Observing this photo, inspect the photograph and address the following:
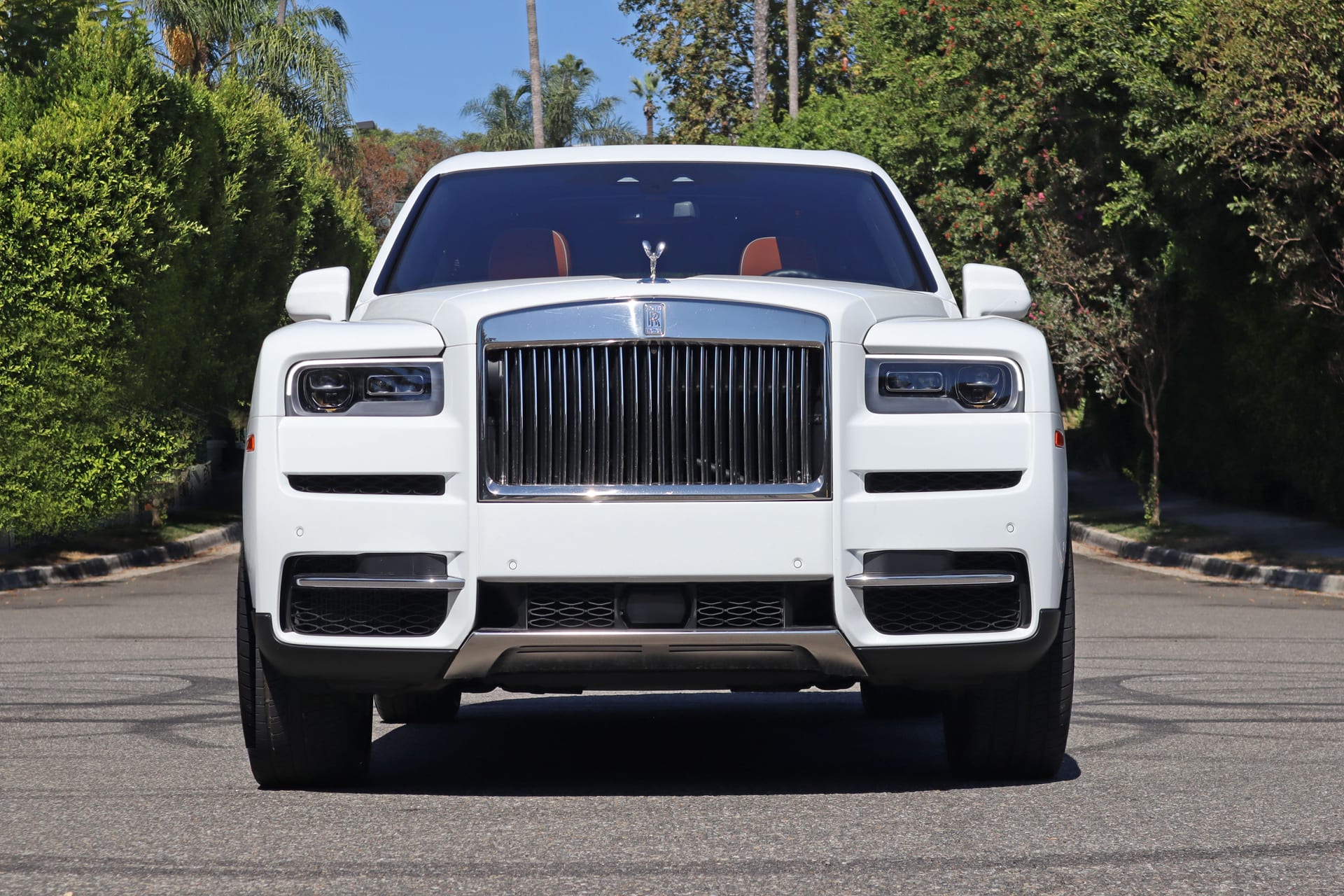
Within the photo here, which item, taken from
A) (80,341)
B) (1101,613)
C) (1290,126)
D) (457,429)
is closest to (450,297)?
(457,429)

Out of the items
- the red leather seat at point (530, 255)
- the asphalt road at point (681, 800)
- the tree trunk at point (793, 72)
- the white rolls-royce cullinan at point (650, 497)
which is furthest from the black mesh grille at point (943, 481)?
the tree trunk at point (793, 72)

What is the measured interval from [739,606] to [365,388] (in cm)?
123

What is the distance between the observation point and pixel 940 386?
5.19m

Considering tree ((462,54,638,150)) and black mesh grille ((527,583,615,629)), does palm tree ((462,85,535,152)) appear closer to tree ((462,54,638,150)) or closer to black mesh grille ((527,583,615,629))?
tree ((462,54,638,150))

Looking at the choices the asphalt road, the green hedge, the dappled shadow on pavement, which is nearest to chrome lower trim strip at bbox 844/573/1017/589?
the asphalt road

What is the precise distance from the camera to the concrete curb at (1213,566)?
1555 centimetres

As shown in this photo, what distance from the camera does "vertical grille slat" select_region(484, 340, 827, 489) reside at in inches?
200

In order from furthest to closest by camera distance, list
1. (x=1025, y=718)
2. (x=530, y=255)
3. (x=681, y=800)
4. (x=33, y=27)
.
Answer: (x=33, y=27)
(x=530, y=255)
(x=1025, y=718)
(x=681, y=800)

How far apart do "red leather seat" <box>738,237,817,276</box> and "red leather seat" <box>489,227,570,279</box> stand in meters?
0.63

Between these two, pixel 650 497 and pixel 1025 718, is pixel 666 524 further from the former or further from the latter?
pixel 1025 718

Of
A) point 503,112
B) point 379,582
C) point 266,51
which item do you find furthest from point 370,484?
point 503,112

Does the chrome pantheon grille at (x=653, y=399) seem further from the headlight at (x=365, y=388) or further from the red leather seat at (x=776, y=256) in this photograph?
the red leather seat at (x=776, y=256)

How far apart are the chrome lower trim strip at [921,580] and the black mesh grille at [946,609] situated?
0.03 meters

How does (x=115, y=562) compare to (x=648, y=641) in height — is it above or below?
below
